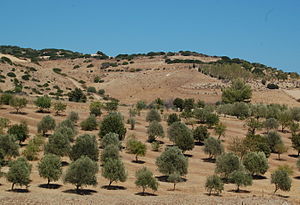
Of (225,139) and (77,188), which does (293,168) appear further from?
(77,188)

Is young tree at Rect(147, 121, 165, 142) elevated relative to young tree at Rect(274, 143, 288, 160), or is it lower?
elevated

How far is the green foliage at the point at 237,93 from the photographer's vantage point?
415ft

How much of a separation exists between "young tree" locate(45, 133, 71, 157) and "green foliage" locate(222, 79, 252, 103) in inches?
3023

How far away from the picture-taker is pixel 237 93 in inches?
5054

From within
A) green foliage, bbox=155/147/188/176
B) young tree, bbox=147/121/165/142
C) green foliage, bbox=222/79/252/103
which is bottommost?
green foliage, bbox=155/147/188/176

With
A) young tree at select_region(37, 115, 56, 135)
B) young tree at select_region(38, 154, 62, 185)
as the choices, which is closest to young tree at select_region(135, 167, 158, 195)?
young tree at select_region(38, 154, 62, 185)

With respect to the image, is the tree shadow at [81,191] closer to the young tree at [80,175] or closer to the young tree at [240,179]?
the young tree at [80,175]

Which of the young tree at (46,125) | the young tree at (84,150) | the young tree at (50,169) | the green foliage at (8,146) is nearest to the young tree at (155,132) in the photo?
the young tree at (46,125)

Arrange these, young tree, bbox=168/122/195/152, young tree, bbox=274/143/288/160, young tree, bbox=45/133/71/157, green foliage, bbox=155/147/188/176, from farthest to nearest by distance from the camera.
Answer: young tree, bbox=274/143/288/160 → young tree, bbox=168/122/195/152 → young tree, bbox=45/133/71/157 → green foliage, bbox=155/147/188/176

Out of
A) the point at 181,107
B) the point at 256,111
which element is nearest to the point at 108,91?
the point at 181,107

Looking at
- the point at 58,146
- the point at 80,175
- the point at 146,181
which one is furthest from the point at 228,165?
the point at 58,146

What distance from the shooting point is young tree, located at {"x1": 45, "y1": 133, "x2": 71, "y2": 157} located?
183 feet

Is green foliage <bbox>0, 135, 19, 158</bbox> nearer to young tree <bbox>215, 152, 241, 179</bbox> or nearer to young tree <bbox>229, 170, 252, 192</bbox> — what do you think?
young tree <bbox>215, 152, 241, 179</bbox>

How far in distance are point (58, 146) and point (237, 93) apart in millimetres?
83309
